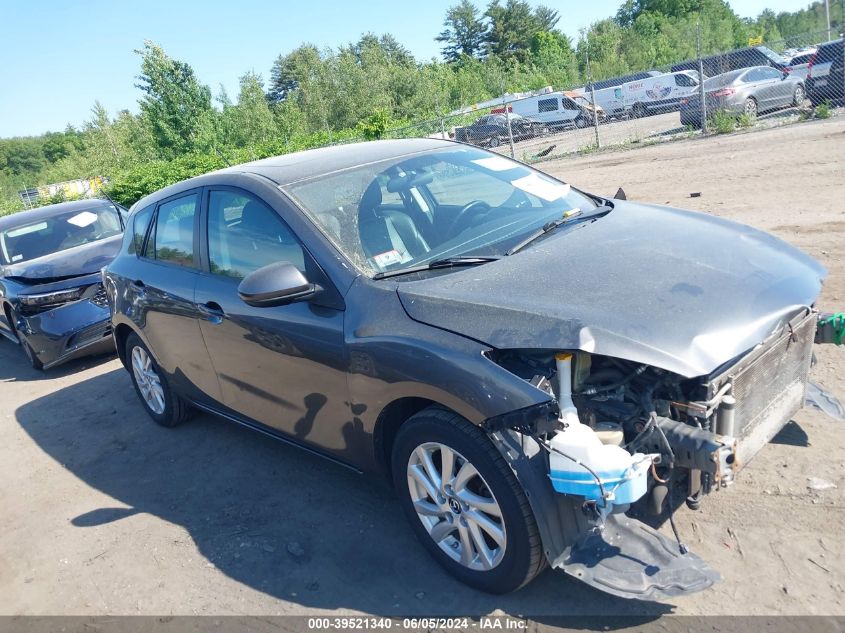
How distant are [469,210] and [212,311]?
5.34ft

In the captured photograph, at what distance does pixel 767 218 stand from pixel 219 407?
21.1ft

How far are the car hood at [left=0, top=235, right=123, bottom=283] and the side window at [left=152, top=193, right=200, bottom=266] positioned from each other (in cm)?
318

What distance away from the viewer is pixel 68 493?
15.7 ft

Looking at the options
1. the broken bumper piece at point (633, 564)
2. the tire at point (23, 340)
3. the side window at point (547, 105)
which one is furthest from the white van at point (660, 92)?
the broken bumper piece at point (633, 564)

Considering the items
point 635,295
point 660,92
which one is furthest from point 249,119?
point 635,295

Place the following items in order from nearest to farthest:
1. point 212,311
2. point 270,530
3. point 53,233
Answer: point 270,530 → point 212,311 → point 53,233

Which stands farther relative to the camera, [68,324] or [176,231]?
[68,324]

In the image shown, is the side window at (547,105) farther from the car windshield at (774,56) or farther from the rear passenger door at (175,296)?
the rear passenger door at (175,296)

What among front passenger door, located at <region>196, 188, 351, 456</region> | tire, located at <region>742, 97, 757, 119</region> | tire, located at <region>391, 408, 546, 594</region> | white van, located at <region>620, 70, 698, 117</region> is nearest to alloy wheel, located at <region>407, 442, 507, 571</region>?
tire, located at <region>391, 408, 546, 594</region>

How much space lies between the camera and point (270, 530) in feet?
12.6

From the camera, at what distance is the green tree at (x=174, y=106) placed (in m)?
30.1

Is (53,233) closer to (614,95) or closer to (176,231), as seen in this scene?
(176,231)

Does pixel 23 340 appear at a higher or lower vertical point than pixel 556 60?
lower

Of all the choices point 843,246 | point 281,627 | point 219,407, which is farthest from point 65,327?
point 843,246
